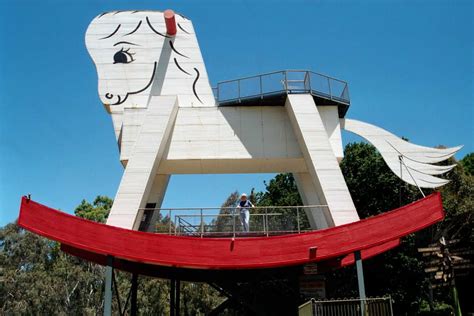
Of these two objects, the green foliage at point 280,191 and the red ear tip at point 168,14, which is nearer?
Result: the red ear tip at point 168,14

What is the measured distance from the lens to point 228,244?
47.9ft

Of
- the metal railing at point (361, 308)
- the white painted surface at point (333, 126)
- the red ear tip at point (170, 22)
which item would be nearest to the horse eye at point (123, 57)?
the red ear tip at point (170, 22)

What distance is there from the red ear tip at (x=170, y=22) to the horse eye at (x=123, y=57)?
191cm

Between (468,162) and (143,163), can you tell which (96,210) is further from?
(468,162)

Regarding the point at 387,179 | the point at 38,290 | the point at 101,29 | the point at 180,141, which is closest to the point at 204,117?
the point at 180,141

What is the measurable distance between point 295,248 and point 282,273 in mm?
3249

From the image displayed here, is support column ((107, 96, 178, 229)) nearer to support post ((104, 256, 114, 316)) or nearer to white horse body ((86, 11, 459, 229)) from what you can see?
white horse body ((86, 11, 459, 229))

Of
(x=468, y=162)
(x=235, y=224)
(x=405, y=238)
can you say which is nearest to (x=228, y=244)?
(x=235, y=224)

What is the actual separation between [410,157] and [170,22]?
36.3ft

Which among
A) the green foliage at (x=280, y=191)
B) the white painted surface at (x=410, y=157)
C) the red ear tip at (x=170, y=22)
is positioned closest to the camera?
the white painted surface at (x=410, y=157)

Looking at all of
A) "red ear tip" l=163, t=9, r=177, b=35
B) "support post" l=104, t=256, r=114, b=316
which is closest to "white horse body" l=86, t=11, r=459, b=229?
"red ear tip" l=163, t=9, r=177, b=35

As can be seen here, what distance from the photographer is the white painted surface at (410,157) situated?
55.8 ft

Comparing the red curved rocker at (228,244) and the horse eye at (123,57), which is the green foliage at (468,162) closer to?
the red curved rocker at (228,244)

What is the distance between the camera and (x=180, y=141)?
59.4 ft
